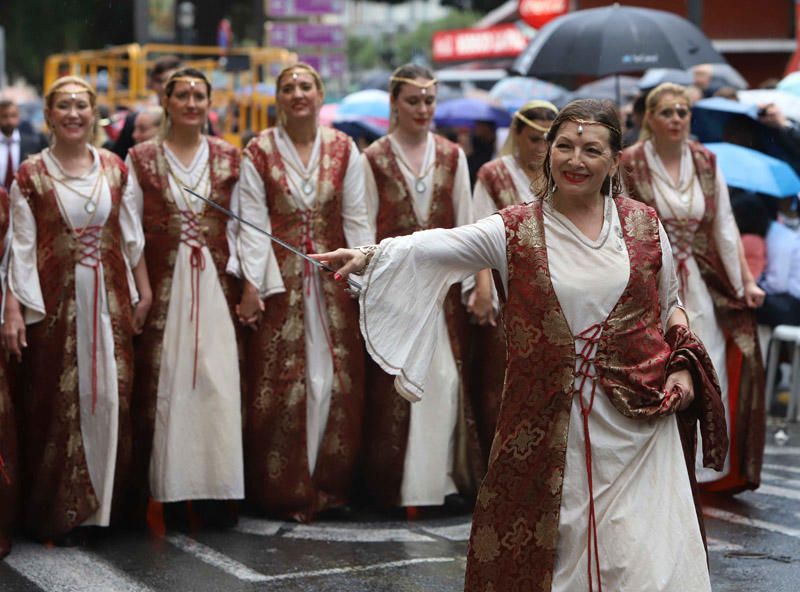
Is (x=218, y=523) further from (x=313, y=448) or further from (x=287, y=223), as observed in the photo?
(x=287, y=223)

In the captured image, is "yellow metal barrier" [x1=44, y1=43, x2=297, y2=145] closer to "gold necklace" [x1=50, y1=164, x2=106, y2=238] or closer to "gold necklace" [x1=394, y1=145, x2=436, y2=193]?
"gold necklace" [x1=394, y1=145, x2=436, y2=193]

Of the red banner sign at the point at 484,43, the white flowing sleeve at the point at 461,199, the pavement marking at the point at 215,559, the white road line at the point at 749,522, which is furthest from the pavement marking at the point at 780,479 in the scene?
the red banner sign at the point at 484,43

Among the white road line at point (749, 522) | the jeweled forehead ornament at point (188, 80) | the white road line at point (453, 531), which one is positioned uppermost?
the jeweled forehead ornament at point (188, 80)

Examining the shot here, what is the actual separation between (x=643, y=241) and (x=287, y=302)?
3.19m

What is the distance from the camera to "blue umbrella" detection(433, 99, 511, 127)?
16.0 m

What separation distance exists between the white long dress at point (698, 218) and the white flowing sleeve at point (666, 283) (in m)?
3.00

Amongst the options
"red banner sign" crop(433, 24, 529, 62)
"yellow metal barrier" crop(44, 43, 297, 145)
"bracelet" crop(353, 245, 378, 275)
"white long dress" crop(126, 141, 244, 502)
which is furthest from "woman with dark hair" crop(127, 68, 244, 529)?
"red banner sign" crop(433, 24, 529, 62)

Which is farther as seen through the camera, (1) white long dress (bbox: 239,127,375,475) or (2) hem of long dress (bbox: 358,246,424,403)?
(1) white long dress (bbox: 239,127,375,475)

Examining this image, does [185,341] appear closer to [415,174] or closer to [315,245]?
[315,245]

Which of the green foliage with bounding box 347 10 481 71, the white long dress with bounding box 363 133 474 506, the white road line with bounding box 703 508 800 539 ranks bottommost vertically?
the white road line with bounding box 703 508 800 539

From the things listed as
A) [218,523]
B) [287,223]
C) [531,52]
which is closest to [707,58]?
[531,52]

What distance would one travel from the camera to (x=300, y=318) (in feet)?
25.7

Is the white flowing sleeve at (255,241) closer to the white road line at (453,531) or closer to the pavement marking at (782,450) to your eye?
the white road line at (453,531)

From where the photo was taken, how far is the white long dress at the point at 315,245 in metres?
7.76
